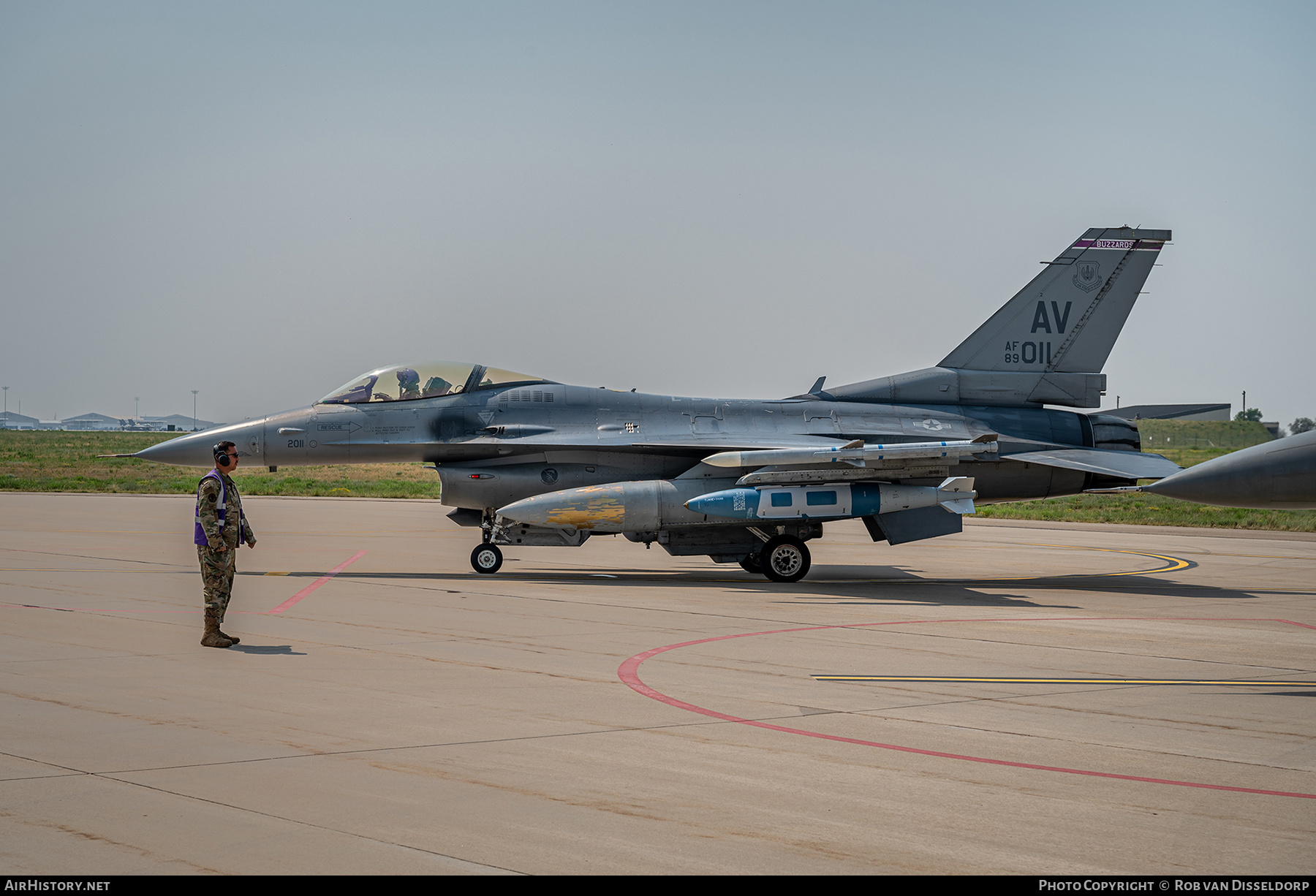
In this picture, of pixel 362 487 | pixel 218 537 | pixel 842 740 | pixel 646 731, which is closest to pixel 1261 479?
pixel 842 740

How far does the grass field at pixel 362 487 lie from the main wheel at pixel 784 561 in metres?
8.67

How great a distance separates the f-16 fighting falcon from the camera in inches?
623

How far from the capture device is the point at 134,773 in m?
5.57

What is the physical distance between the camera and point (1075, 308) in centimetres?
1842

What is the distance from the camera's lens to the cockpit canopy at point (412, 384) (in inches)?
687

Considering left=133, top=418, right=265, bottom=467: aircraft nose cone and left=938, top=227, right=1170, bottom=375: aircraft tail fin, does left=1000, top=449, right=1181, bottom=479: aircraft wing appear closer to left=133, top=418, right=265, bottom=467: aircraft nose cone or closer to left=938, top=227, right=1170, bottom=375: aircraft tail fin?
left=938, top=227, right=1170, bottom=375: aircraft tail fin

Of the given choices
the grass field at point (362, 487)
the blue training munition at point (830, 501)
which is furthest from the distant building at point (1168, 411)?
the grass field at point (362, 487)

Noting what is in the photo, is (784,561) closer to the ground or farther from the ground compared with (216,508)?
closer to the ground

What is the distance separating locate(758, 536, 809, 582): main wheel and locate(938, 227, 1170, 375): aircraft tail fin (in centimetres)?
499

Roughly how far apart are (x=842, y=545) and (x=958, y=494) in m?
9.08

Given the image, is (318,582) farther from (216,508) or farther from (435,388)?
(216,508)

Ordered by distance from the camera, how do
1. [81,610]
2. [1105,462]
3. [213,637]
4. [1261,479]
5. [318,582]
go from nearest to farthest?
[1261,479] < [213,637] < [81,610] < [318,582] < [1105,462]

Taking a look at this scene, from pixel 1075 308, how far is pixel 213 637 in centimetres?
1436

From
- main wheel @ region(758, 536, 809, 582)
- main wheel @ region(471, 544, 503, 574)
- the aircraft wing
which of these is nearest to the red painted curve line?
main wheel @ region(758, 536, 809, 582)
